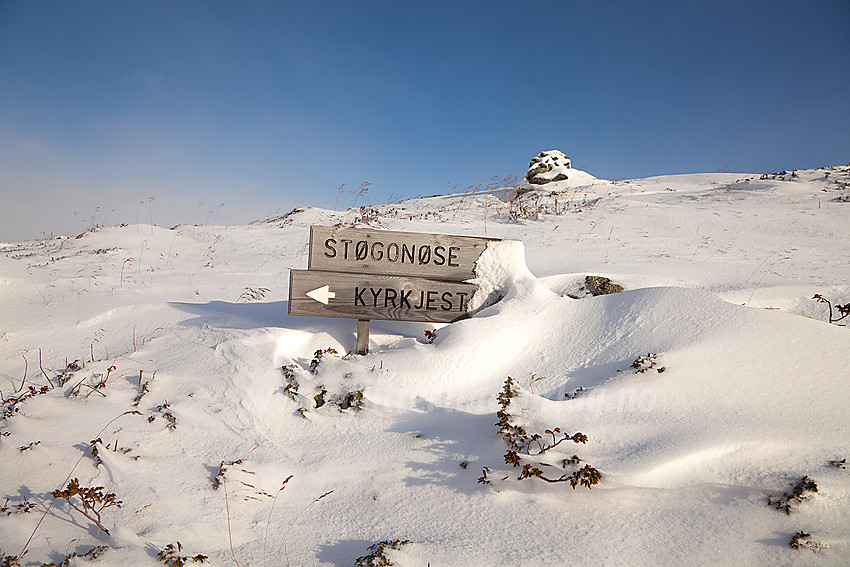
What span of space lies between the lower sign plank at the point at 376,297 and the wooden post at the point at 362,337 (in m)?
0.07

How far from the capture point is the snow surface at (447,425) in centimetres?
201

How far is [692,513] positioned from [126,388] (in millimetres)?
3684

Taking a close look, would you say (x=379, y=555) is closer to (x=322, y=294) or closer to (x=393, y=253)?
(x=322, y=294)

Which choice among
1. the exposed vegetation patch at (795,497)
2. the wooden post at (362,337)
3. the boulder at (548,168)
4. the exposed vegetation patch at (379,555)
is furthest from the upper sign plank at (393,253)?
the boulder at (548,168)

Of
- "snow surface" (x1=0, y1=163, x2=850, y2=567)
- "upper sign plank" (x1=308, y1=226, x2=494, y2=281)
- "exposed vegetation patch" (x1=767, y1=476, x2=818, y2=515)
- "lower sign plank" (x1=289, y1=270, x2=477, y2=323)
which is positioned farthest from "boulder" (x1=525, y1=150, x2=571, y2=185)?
"exposed vegetation patch" (x1=767, y1=476, x2=818, y2=515)

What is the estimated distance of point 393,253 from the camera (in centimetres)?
386

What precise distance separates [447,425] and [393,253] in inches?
62.8

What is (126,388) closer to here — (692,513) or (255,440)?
(255,440)

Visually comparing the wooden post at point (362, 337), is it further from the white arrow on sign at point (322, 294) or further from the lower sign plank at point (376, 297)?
the white arrow on sign at point (322, 294)

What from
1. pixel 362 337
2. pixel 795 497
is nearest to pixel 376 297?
pixel 362 337

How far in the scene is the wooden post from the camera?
12.3ft

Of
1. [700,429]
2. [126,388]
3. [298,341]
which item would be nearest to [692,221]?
[700,429]

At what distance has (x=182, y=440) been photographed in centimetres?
Answer: 280

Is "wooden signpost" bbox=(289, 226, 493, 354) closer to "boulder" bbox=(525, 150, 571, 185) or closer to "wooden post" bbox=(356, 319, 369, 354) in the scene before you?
"wooden post" bbox=(356, 319, 369, 354)
